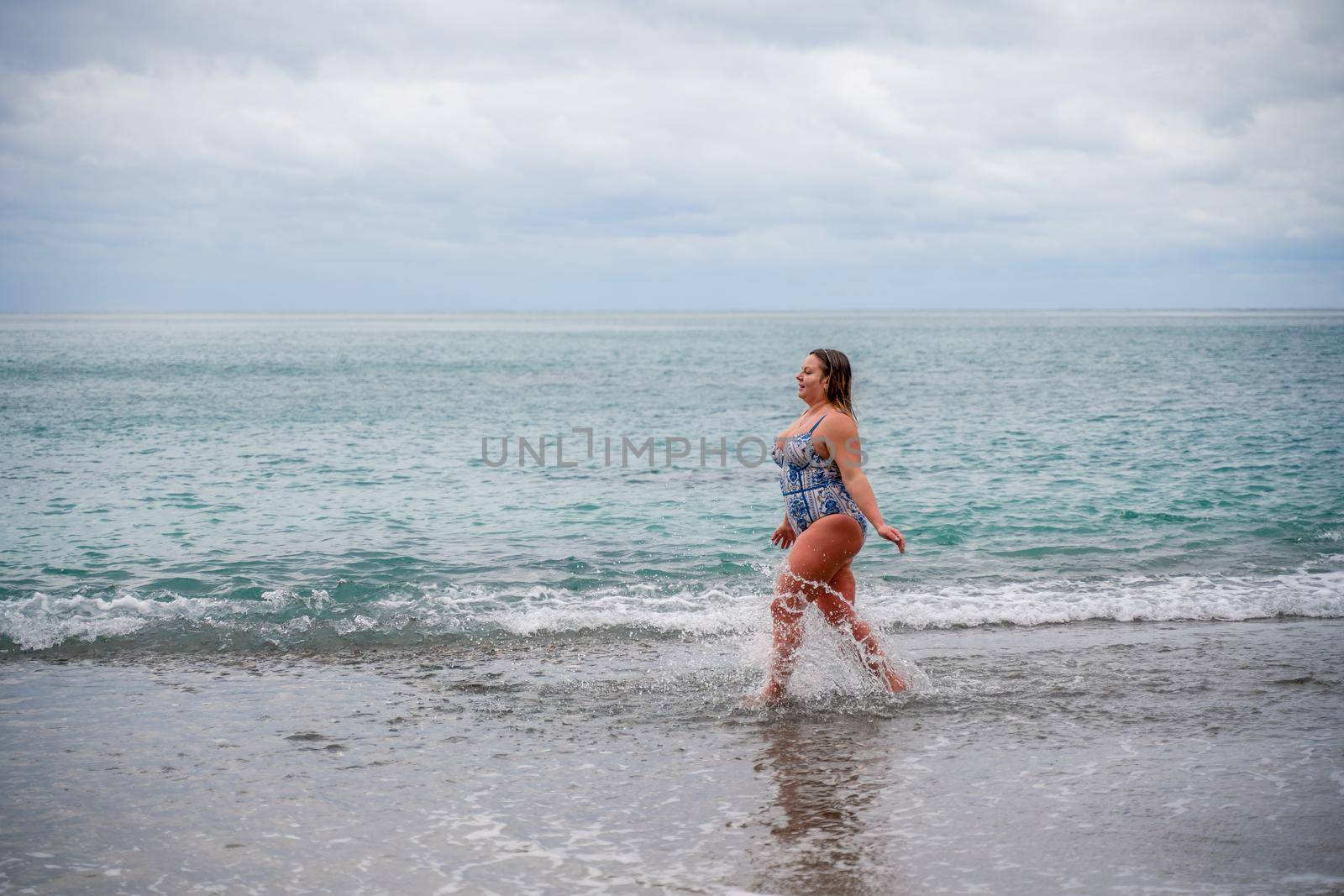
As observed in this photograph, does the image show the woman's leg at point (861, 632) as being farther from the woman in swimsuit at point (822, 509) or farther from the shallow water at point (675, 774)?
the shallow water at point (675, 774)

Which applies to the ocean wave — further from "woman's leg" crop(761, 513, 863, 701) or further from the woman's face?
the woman's face

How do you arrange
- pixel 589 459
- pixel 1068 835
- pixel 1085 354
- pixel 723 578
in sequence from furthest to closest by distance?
pixel 1085 354, pixel 589 459, pixel 723 578, pixel 1068 835

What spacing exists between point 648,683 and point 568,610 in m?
2.38

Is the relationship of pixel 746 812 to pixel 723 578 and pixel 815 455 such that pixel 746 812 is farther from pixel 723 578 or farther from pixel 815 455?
pixel 723 578

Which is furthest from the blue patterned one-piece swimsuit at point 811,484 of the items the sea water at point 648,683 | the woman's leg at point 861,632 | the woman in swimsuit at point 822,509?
the sea water at point 648,683

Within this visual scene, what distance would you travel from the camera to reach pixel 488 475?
63.8 ft

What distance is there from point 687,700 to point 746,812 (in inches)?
73.6

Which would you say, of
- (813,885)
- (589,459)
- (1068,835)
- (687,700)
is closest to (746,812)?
(813,885)

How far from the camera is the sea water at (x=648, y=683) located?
4.41 meters

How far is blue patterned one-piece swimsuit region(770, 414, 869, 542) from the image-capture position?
6250 millimetres

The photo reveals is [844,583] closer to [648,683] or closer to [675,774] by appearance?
[648,683]

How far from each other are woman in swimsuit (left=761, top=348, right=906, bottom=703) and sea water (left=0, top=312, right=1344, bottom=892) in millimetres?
195

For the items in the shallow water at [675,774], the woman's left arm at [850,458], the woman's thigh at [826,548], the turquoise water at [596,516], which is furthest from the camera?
the turquoise water at [596,516]

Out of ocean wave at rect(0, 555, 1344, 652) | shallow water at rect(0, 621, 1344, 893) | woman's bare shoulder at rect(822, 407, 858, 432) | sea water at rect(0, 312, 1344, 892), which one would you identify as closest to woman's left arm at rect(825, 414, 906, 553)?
woman's bare shoulder at rect(822, 407, 858, 432)
